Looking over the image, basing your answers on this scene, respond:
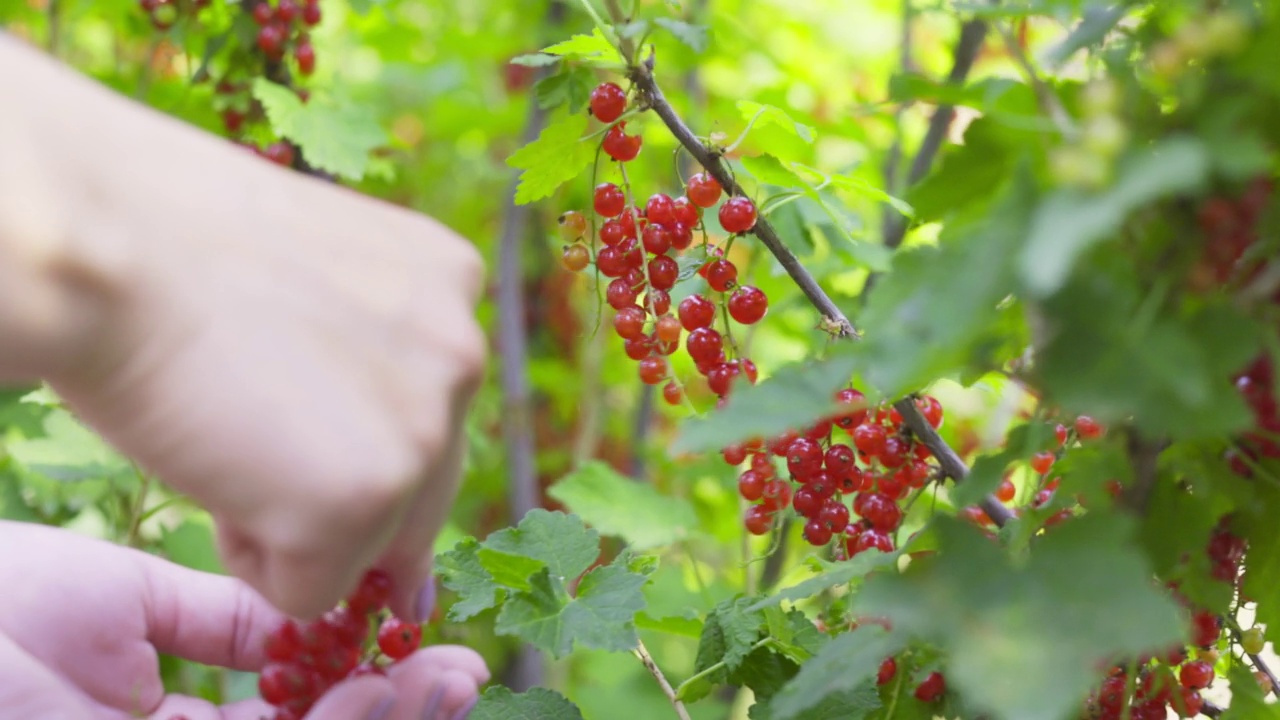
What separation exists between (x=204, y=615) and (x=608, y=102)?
1.26ft

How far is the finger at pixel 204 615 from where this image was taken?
1.97 feet

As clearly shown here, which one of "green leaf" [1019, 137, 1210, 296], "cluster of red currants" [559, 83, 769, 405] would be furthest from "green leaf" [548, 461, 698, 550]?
"green leaf" [1019, 137, 1210, 296]

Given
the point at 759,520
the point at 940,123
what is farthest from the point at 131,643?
the point at 940,123

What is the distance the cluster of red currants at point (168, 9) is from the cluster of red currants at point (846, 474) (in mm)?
586

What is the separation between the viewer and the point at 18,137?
325mm

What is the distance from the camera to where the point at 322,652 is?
0.51 meters

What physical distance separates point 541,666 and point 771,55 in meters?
0.77

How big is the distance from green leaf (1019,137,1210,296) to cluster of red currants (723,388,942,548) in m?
0.22

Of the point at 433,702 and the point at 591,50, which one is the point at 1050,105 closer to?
the point at 591,50

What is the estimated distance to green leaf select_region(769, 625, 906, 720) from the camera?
1.26 feet

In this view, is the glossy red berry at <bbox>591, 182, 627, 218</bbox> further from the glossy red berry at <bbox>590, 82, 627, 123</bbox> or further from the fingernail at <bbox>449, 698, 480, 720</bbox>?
the fingernail at <bbox>449, 698, 480, 720</bbox>

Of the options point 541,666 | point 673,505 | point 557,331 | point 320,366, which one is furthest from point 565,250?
point 557,331

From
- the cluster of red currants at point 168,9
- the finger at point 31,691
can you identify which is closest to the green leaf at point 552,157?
the finger at point 31,691

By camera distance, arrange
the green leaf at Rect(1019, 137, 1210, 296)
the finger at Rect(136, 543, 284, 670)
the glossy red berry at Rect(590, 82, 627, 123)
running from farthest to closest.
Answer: the finger at Rect(136, 543, 284, 670), the glossy red berry at Rect(590, 82, 627, 123), the green leaf at Rect(1019, 137, 1210, 296)
